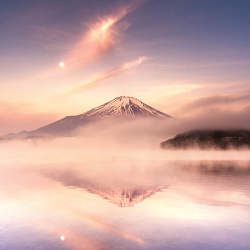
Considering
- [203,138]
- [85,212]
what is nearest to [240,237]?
[85,212]

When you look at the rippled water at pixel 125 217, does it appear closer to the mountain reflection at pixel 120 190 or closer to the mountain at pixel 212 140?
the mountain reflection at pixel 120 190

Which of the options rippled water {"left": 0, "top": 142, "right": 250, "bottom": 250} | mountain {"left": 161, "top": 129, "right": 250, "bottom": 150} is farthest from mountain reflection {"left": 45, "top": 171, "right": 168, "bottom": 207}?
mountain {"left": 161, "top": 129, "right": 250, "bottom": 150}

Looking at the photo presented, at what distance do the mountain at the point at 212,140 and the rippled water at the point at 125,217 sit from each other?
474 ft

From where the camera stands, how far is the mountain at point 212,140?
171500mm

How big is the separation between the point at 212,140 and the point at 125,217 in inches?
6552

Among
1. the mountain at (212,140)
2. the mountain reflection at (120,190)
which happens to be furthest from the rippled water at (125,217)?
the mountain at (212,140)

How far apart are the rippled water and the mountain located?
144454mm

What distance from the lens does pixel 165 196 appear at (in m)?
26.0

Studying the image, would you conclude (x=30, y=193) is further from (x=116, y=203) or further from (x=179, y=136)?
(x=179, y=136)

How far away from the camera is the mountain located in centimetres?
17150

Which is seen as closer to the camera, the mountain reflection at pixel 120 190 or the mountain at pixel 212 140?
the mountain reflection at pixel 120 190

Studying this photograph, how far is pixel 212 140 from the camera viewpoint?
180250 mm

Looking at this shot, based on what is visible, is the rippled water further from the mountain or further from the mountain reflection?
the mountain

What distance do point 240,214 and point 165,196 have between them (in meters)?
7.17
